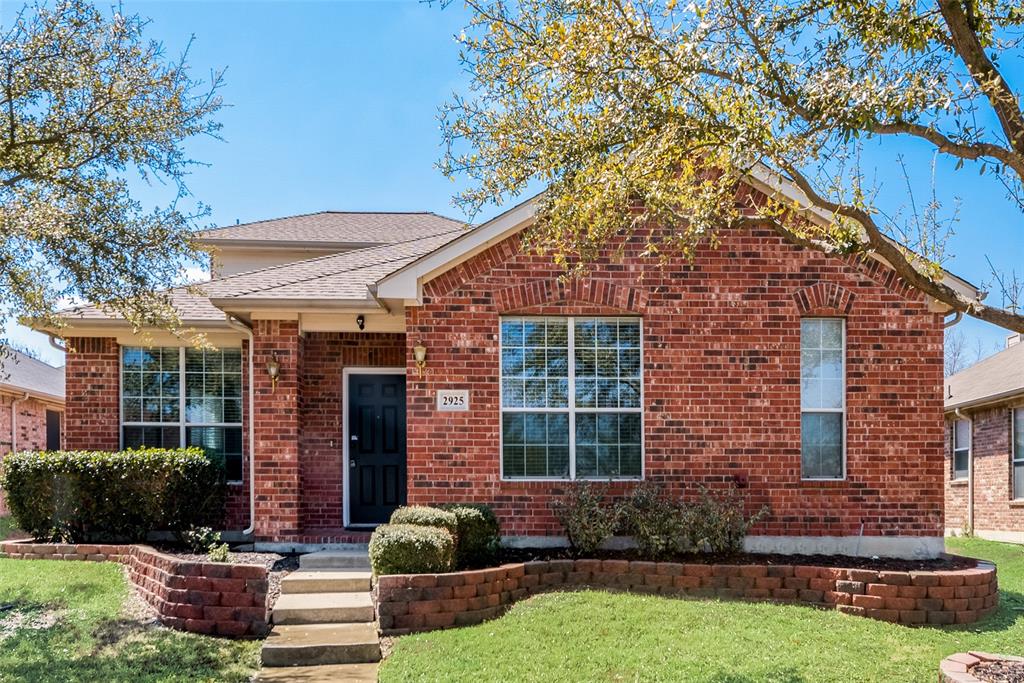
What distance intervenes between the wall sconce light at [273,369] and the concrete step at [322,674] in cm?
420

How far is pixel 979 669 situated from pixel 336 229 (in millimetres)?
13318

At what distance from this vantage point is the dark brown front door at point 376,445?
11430mm

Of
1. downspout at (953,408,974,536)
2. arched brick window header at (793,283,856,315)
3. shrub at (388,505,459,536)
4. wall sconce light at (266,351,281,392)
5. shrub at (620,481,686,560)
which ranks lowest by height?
downspout at (953,408,974,536)

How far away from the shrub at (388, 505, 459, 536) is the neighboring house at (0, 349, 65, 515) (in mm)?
11556

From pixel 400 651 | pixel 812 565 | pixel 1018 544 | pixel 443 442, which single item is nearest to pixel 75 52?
pixel 443 442

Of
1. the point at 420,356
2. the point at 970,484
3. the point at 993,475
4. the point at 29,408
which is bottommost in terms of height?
the point at 970,484

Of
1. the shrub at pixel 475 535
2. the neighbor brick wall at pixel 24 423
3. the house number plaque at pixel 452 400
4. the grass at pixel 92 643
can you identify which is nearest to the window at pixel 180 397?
the grass at pixel 92 643

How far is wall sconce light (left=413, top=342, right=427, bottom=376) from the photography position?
32.2ft

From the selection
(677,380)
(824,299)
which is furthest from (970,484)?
(677,380)

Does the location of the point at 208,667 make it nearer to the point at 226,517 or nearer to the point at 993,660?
the point at 226,517

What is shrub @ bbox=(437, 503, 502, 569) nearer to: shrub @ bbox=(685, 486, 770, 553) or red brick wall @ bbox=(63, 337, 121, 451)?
shrub @ bbox=(685, 486, 770, 553)

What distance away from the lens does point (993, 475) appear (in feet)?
56.3

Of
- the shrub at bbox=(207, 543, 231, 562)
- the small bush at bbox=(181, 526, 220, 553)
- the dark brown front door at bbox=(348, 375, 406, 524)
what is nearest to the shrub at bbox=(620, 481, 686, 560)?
the dark brown front door at bbox=(348, 375, 406, 524)

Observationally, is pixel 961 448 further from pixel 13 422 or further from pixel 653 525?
pixel 13 422
